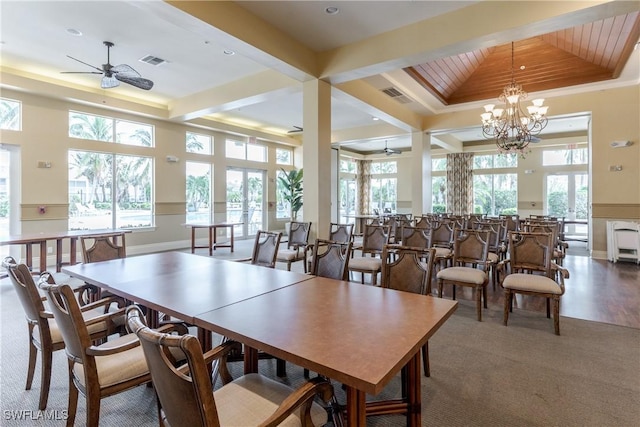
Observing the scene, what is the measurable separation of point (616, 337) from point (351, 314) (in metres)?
2.85

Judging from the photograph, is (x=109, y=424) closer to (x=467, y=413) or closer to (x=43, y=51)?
(x=467, y=413)

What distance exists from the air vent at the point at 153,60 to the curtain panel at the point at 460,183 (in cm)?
1064

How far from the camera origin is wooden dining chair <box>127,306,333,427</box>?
36.0 inches

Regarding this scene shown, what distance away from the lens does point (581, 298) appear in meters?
4.05

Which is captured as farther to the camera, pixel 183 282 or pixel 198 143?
pixel 198 143

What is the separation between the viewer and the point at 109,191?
284 inches

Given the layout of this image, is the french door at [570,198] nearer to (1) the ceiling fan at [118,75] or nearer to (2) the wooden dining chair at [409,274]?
(2) the wooden dining chair at [409,274]

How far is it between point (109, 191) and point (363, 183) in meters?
9.87

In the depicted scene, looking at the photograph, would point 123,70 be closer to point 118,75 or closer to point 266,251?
point 118,75

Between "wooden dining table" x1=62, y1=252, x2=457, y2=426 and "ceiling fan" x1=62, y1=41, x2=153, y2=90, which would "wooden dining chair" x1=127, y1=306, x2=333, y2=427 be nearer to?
"wooden dining table" x1=62, y1=252, x2=457, y2=426

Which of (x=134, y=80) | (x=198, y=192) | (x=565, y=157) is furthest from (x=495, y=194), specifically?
(x=134, y=80)

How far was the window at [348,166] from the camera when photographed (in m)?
13.6

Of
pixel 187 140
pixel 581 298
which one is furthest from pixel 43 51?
pixel 581 298

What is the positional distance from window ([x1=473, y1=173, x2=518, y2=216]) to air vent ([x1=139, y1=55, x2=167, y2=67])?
440 inches
